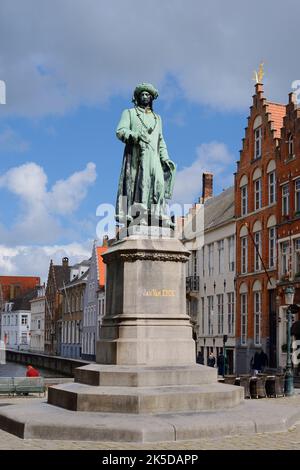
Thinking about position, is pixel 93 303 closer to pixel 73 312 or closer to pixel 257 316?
pixel 73 312

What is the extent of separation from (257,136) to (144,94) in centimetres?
2710

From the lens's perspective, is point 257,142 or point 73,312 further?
point 73,312

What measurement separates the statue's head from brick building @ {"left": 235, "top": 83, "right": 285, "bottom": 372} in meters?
23.4

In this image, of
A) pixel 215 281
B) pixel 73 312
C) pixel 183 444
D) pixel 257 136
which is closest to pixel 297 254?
pixel 257 136

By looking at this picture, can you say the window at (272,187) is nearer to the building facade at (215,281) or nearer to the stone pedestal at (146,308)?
the building facade at (215,281)

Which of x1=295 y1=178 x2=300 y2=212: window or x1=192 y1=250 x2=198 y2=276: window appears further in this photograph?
x1=192 y1=250 x2=198 y2=276: window

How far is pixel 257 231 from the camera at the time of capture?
38.8 meters

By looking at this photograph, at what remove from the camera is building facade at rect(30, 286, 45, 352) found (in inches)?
3836

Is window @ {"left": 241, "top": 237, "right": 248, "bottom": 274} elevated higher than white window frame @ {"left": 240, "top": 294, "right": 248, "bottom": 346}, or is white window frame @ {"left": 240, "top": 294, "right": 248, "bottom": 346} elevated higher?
window @ {"left": 241, "top": 237, "right": 248, "bottom": 274}

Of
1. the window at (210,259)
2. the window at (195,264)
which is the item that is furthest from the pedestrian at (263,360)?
the window at (195,264)

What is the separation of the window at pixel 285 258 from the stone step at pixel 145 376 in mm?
23813

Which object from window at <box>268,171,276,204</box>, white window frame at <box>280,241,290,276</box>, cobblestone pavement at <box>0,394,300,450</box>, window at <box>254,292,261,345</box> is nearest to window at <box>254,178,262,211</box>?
window at <box>268,171,276,204</box>

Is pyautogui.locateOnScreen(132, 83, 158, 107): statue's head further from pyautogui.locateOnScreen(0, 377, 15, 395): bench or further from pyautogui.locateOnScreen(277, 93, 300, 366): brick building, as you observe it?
pyautogui.locateOnScreen(277, 93, 300, 366): brick building

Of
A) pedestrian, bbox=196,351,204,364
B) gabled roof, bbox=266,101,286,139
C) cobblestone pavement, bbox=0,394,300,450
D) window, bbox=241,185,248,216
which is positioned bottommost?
pedestrian, bbox=196,351,204,364
